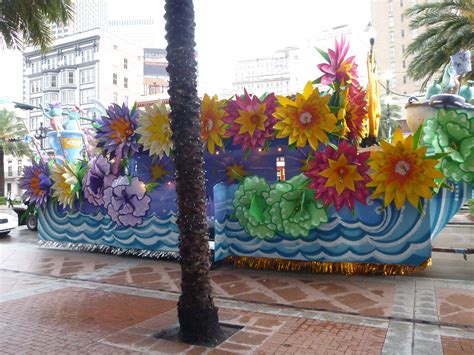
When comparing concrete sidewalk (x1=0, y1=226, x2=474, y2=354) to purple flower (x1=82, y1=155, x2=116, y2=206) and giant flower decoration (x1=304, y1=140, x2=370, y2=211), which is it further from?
purple flower (x1=82, y1=155, x2=116, y2=206)

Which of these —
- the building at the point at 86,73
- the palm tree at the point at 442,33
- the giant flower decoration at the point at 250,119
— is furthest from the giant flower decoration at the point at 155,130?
the building at the point at 86,73

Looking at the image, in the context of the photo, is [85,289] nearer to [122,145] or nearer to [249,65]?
[122,145]

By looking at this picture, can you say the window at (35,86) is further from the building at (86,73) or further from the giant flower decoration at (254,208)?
the giant flower decoration at (254,208)

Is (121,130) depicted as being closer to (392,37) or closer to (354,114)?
(354,114)

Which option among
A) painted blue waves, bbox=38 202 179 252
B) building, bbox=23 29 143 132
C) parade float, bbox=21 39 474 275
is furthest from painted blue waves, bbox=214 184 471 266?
building, bbox=23 29 143 132

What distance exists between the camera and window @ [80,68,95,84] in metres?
62.4

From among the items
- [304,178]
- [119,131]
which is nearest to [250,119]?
[304,178]

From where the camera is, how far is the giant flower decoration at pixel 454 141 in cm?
661

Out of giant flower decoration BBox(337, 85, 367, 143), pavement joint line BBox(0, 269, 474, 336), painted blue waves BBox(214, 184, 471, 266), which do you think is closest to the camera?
pavement joint line BBox(0, 269, 474, 336)

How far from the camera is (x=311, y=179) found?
748cm

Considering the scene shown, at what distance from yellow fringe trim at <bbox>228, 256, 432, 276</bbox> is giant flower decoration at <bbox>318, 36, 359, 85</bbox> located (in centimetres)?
327

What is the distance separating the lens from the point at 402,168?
6.68m

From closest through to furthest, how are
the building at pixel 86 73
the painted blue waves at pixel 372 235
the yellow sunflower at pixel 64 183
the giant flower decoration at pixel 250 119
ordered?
the painted blue waves at pixel 372 235 → the giant flower decoration at pixel 250 119 → the yellow sunflower at pixel 64 183 → the building at pixel 86 73

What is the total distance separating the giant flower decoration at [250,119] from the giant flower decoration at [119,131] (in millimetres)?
2346
